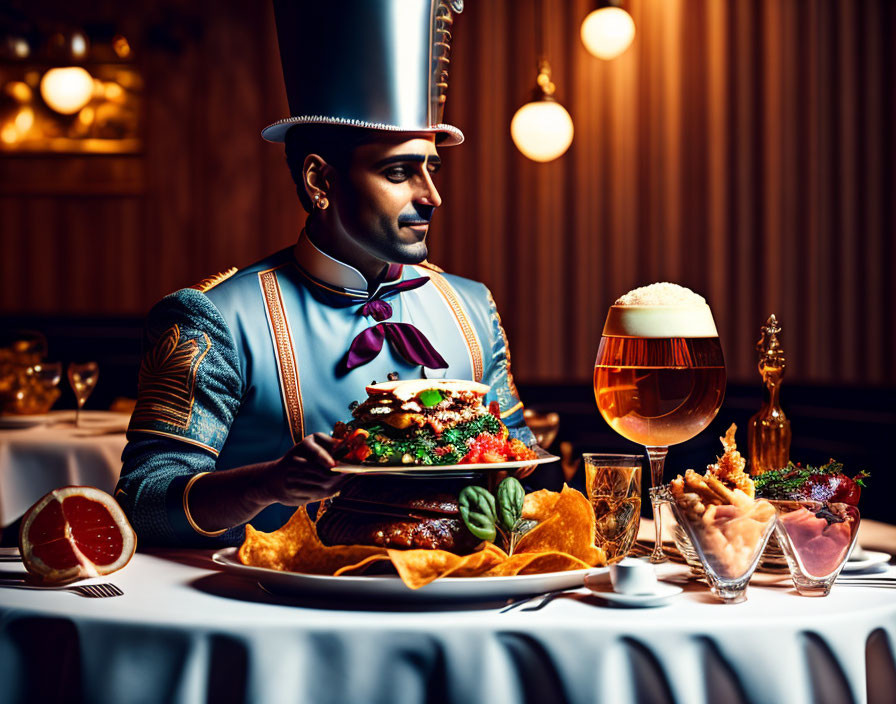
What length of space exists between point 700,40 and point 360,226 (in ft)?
14.4

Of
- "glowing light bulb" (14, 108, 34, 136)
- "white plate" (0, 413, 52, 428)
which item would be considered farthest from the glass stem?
"glowing light bulb" (14, 108, 34, 136)

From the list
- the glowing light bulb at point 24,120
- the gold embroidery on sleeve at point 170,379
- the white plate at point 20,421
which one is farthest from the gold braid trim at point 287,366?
the glowing light bulb at point 24,120

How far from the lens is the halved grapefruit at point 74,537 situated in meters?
1.24

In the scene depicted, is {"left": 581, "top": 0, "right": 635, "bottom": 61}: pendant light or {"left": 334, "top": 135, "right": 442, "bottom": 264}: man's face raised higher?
{"left": 581, "top": 0, "right": 635, "bottom": 61}: pendant light

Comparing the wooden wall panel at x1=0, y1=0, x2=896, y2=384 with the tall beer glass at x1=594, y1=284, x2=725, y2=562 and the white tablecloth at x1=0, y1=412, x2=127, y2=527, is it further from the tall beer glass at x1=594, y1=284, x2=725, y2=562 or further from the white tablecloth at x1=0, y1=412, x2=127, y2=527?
the tall beer glass at x1=594, y1=284, x2=725, y2=562

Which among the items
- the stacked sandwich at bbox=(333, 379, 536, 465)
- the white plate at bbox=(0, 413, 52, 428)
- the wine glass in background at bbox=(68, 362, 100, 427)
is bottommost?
the white plate at bbox=(0, 413, 52, 428)

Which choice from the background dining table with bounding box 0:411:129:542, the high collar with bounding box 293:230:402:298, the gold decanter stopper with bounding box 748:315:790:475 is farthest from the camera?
the background dining table with bounding box 0:411:129:542

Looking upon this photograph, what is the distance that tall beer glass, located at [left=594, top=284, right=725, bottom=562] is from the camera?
1.31 m

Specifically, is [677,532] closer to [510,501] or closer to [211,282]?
[510,501]

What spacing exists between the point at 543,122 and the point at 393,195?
292cm

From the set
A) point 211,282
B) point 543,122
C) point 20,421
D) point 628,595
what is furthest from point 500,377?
point 543,122

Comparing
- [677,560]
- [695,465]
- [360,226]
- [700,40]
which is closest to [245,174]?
[700,40]

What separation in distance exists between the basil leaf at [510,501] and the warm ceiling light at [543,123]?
359 centimetres

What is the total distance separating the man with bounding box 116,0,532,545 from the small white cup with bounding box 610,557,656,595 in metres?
0.61
